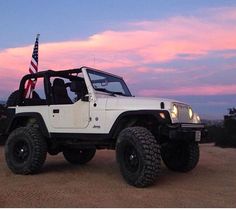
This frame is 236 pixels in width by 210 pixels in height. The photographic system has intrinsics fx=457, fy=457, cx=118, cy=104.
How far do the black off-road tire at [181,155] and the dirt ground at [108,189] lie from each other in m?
0.19

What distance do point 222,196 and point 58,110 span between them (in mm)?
3902

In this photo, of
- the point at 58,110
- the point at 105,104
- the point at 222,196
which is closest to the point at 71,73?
the point at 58,110

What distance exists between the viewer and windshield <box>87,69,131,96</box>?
9419 millimetres

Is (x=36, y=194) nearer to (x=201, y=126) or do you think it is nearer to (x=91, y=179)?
(x=91, y=179)

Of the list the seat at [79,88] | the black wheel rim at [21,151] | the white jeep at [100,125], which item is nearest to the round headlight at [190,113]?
the white jeep at [100,125]

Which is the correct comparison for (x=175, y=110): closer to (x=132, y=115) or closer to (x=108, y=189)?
(x=132, y=115)

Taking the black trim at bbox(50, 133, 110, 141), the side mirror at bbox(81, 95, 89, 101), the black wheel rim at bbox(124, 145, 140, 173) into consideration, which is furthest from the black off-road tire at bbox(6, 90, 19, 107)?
the black wheel rim at bbox(124, 145, 140, 173)

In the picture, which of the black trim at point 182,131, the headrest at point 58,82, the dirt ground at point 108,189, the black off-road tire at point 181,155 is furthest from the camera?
the headrest at point 58,82

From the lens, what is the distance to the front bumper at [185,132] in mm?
7844

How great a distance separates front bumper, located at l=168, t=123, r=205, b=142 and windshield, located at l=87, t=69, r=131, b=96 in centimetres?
201

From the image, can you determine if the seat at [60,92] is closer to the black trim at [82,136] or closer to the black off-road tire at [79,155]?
the black trim at [82,136]

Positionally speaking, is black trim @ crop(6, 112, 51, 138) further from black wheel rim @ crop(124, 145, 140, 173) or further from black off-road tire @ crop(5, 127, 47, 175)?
black wheel rim @ crop(124, 145, 140, 173)

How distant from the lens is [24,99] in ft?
34.1

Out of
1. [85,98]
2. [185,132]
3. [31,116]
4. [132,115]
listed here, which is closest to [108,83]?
[85,98]
